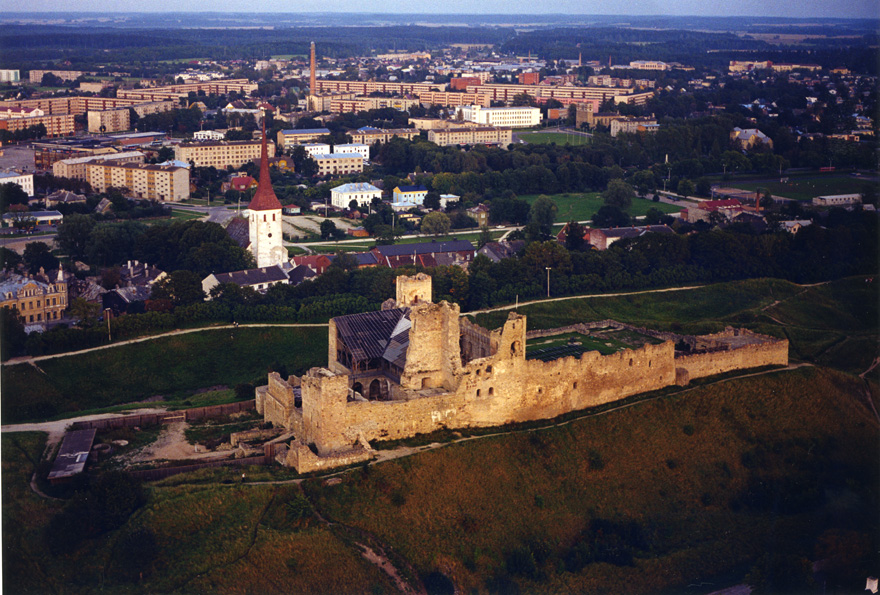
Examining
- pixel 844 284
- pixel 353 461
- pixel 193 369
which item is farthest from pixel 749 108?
pixel 353 461

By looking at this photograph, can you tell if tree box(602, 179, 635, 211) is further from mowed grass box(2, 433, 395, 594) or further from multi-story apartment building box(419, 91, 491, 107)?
multi-story apartment building box(419, 91, 491, 107)

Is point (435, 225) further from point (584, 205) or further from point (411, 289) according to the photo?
point (411, 289)

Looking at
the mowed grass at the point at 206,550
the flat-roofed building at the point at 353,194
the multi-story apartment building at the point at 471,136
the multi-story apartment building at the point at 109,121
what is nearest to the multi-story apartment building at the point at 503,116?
the multi-story apartment building at the point at 471,136

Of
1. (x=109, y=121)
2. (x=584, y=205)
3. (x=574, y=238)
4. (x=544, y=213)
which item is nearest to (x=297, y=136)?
(x=109, y=121)

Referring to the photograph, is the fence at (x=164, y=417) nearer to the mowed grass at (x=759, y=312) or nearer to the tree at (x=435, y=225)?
the mowed grass at (x=759, y=312)

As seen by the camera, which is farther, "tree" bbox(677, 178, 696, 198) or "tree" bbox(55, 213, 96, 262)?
"tree" bbox(677, 178, 696, 198)

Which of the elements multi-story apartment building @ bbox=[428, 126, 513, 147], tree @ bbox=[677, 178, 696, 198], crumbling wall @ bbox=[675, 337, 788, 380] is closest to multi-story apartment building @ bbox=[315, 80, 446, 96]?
multi-story apartment building @ bbox=[428, 126, 513, 147]
